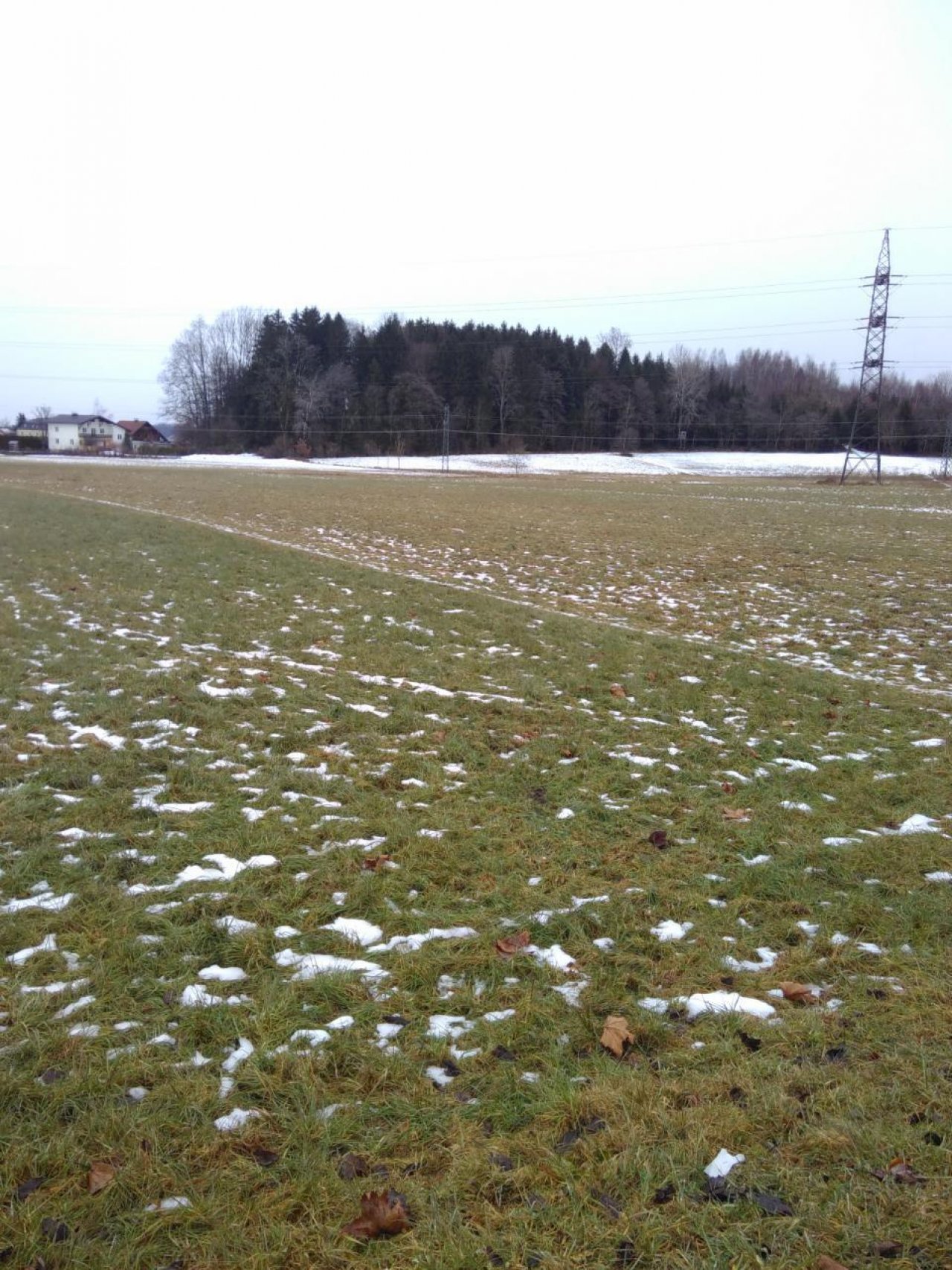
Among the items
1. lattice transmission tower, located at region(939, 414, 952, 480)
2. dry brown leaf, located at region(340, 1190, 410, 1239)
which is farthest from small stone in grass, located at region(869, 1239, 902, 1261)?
lattice transmission tower, located at region(939, 414, 952, 480)

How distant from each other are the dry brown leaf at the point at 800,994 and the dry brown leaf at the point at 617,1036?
81 cm

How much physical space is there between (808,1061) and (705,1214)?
0.93m

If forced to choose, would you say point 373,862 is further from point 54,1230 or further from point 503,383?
point 503,383

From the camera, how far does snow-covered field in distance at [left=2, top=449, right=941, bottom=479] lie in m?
77.6

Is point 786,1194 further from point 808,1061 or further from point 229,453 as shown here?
point 229,453

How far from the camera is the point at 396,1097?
3.13 m

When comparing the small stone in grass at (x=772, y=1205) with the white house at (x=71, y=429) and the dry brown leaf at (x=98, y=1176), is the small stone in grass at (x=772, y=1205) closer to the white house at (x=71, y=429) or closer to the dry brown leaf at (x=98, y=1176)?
the dry brown leaf at (x=98, y=1176)

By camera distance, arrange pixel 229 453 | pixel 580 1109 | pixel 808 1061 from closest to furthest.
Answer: pixel 580 1109 → pixel 808 1061 → pixel 229 453

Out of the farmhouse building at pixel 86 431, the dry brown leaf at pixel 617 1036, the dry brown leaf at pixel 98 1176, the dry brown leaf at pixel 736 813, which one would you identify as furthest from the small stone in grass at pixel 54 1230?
the farmhouse building at pixel 86 431

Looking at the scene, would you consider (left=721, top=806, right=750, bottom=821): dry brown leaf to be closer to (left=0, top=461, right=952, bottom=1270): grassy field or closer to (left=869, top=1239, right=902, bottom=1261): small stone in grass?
(left=0, top=461, right=952, bottom=1270): grassy field

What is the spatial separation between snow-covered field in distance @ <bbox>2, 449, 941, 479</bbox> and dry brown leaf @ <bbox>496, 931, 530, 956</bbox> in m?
70.6

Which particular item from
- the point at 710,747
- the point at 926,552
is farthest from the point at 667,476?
the point at 710,747

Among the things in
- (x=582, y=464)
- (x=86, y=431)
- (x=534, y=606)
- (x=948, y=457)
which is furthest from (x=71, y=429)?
(x=534, y=606)

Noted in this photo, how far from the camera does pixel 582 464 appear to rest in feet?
281
